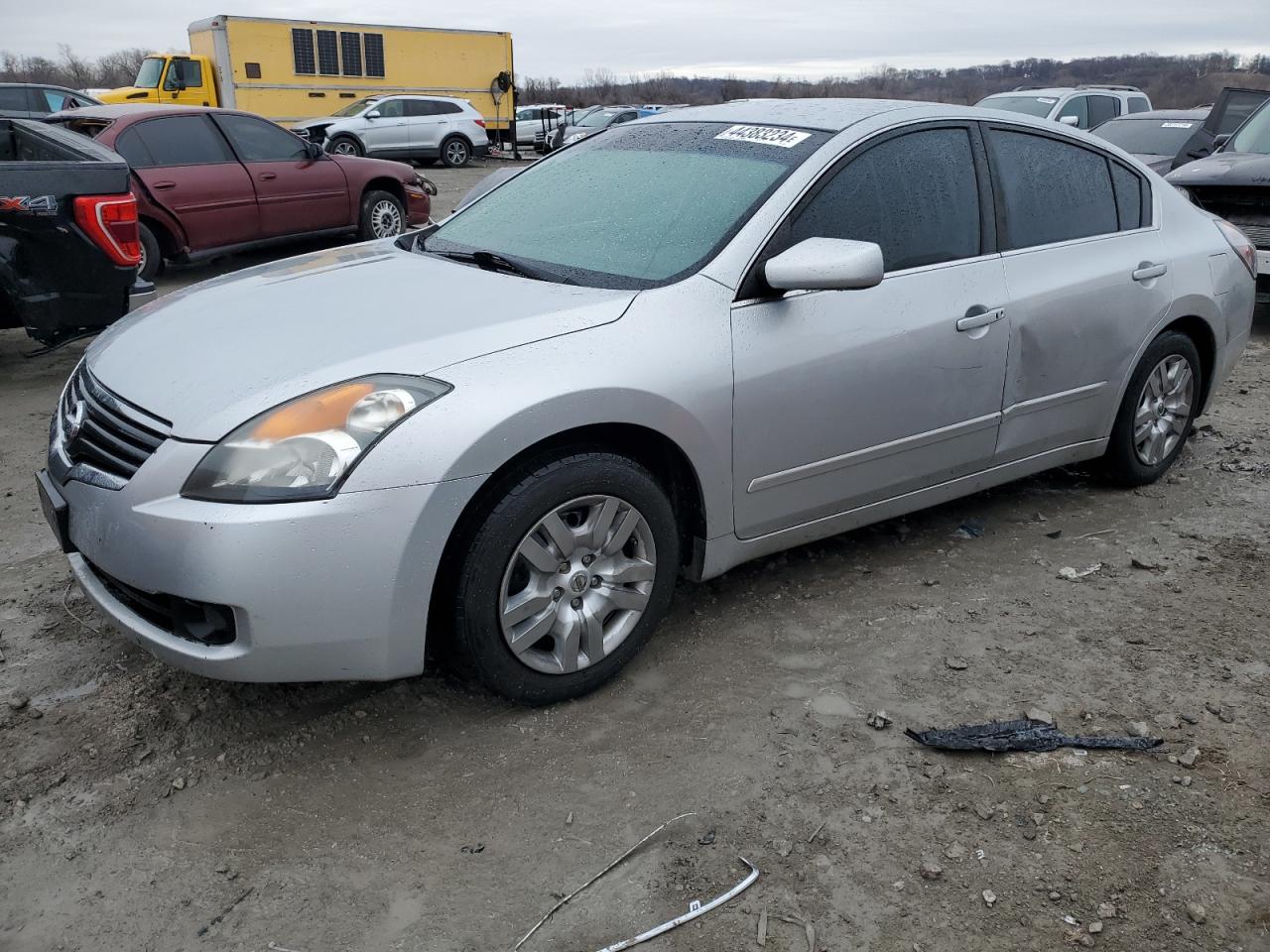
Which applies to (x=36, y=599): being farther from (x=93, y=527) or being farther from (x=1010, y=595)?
(x=1010, y=595)

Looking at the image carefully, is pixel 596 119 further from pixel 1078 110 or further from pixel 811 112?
pixel 811 112

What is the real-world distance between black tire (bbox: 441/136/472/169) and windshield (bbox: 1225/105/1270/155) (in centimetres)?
1718

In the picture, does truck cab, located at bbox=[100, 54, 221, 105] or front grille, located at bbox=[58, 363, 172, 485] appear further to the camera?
truck cab, located at bbox=[100, 54, 221, 105]

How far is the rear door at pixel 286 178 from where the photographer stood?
9.73 meters

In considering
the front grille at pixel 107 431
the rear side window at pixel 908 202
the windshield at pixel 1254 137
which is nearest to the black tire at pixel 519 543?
the front grille at pixel 107 431

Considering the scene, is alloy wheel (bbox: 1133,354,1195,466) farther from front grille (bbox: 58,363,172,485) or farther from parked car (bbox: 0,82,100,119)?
parked car (bbox: 0,82,100,119)

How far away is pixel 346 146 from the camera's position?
70.3 feet

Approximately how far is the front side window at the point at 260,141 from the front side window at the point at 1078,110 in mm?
9584

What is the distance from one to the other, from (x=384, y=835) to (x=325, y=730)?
0.51 metres

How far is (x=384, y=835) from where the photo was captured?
8.41 feet

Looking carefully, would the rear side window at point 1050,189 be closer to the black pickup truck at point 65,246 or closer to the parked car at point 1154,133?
the black pickup truck at point 65,246

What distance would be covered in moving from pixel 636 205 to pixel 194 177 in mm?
6965

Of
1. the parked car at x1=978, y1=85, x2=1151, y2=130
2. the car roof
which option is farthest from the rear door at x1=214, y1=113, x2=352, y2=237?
the parked car at x1=978, y1=85, x2=1151, y2=130

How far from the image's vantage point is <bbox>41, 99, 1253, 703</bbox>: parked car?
2.60 metres
